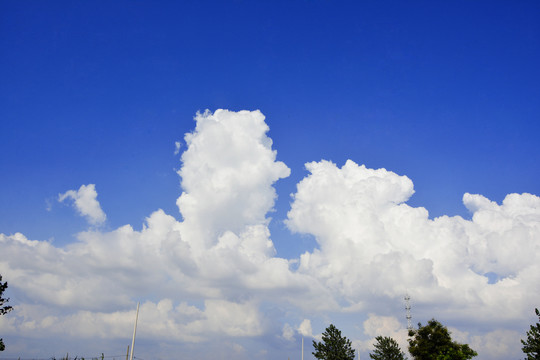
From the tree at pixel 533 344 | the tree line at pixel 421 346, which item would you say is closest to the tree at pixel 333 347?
the tree line at pixel 421 346

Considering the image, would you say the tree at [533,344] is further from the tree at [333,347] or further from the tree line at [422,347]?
the tree at [333,347]

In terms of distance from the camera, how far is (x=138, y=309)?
5872 cm

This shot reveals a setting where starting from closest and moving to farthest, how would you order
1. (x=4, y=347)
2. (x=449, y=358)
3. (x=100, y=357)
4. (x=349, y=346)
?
(x=4, y=347), (x=449, y=358), (x=349, y=346), (x=100, y=357)

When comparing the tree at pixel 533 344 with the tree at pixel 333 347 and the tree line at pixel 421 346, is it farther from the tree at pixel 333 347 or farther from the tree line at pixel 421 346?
the tree at pixel 333 347

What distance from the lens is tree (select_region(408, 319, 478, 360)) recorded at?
165ft

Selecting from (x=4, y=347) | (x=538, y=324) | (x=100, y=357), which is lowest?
(x=100, y=357)

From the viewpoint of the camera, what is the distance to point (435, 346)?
52.1m

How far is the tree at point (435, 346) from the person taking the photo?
50438mm

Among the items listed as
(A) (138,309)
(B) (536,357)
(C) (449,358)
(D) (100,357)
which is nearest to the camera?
(B) (536,357)

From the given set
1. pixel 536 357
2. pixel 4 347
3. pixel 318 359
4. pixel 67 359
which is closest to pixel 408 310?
pixel 318 359

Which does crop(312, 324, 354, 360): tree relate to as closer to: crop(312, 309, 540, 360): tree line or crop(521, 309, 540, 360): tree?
crop(312, 309, 540, 360): tree line

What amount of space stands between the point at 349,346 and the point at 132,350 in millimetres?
33759

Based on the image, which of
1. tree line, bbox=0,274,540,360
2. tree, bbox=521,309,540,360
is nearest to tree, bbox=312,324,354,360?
tree line, bbox=0,274,540,360

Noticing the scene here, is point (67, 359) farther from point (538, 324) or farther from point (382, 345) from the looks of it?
point (538, 324)
